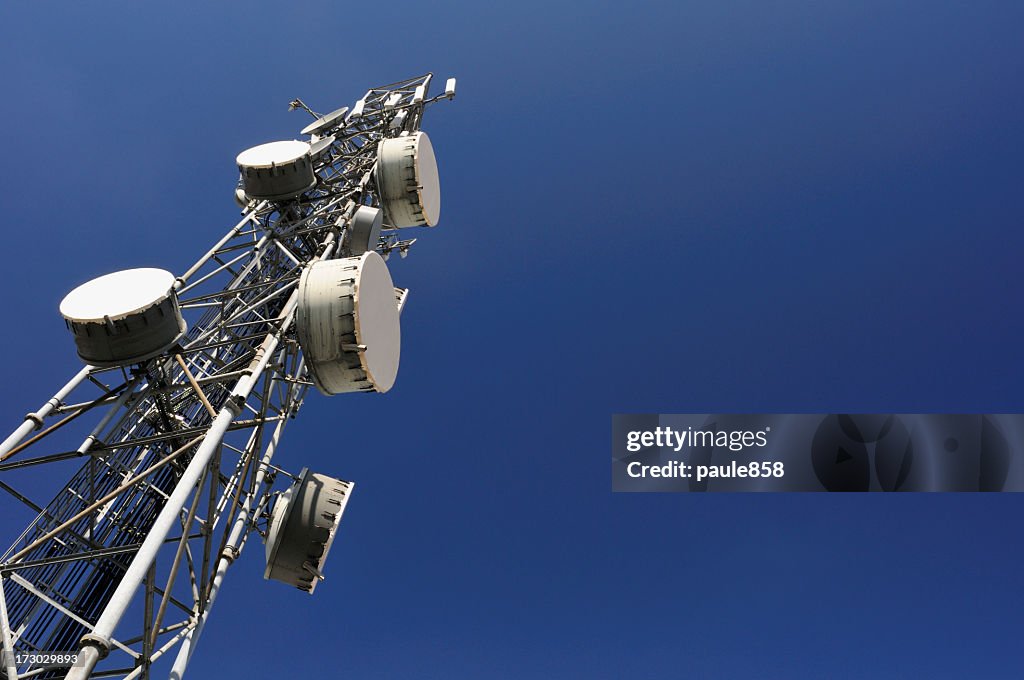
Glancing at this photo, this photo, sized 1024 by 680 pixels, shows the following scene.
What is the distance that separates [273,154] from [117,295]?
10.4 metres

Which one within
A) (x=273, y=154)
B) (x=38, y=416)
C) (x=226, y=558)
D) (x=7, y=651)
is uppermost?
(x=273, y=154)

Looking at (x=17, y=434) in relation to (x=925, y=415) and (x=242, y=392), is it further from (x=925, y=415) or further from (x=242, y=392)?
(x=925, y=415)

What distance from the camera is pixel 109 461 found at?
15969 millimetres

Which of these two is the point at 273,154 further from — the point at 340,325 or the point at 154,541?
the point at 154,541

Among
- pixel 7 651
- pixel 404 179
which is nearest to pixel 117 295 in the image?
pixel 7 651

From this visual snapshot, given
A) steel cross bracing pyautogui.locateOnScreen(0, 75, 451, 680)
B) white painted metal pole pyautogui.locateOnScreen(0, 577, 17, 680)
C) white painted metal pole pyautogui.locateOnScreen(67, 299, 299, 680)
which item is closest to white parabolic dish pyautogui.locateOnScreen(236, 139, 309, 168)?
steel cross bracing pyautogui.locateOnScreen(0, 75, 451, 680)

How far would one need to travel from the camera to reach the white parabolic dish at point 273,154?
863 inches

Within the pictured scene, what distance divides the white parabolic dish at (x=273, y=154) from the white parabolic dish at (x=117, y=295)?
8.68 metres

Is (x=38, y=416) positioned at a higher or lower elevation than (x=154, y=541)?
higher

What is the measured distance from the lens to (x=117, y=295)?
13.7m

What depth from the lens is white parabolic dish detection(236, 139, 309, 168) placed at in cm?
2192

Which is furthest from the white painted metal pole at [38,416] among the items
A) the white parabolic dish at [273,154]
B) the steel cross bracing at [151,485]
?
the white parabolic dish at [273,154]

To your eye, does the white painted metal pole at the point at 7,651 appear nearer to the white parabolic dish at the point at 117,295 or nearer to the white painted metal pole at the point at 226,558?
the white painted metal pole at the point at 226,558

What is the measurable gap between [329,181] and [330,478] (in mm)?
12748
